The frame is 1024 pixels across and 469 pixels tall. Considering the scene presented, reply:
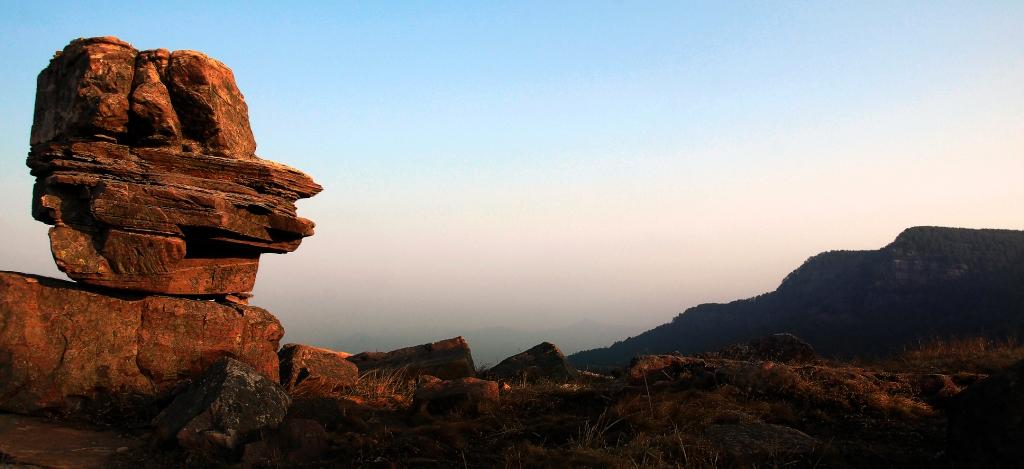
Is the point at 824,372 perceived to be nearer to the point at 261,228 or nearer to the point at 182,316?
the point at 261,228

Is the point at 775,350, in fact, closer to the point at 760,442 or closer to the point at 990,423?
the point at 760,442

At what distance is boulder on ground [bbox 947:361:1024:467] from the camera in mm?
5645

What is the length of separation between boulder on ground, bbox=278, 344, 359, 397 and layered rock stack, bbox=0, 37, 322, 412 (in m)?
0.42

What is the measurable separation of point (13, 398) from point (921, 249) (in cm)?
5859

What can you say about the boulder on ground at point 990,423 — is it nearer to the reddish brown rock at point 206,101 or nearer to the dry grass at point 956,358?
the dry grass at point 956,358

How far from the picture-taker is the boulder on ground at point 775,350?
55.1 ft

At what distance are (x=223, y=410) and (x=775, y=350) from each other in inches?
567

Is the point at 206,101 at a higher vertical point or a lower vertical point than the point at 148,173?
higher

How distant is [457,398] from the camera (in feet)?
31.0

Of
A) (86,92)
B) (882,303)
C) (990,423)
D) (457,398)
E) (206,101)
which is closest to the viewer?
(990,423)

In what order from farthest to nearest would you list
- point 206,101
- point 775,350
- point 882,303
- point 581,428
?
point 882,303 < point 775,350 < point 206,101 < point 581,428

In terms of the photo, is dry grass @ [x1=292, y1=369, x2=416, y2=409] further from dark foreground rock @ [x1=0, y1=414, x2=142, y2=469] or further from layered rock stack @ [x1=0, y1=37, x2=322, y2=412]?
dark foreground rock @ [x1=0, y1=414, x2=142, y2=469]

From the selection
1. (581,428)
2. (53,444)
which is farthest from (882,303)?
(53,444)

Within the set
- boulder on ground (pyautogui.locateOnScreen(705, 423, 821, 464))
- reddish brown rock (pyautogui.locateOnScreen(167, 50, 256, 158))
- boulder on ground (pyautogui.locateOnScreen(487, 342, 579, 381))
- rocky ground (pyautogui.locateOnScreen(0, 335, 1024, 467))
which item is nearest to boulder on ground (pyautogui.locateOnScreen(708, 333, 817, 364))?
boulder on ground (pyautogui.locateOnScreen(487, 342, 579, 381))
